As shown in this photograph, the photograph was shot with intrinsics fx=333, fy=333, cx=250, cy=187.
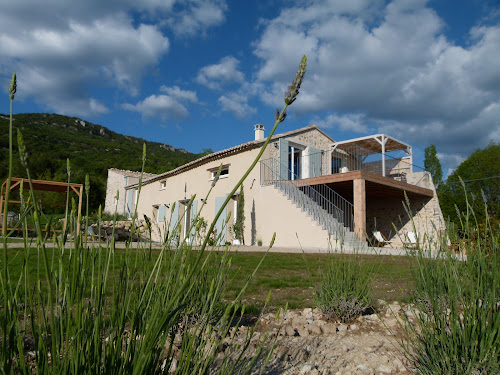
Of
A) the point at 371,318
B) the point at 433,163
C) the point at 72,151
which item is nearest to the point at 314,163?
the point at 371,318

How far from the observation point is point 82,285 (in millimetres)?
836

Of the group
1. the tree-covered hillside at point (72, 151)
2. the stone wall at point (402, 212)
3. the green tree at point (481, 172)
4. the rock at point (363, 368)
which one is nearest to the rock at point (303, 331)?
the rock at point (363, 368)

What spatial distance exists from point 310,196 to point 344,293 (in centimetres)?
945

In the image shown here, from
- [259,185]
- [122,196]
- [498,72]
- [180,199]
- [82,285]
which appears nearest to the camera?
[82,285]

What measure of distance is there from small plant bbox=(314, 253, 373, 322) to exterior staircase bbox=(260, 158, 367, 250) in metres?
7.14

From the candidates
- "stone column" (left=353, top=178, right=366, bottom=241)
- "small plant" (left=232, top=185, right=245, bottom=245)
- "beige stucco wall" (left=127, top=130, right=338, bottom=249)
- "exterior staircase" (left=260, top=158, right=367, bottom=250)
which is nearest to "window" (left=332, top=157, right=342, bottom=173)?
"beige stucco wall" (left=127, top=130, right=338, bottom=249)

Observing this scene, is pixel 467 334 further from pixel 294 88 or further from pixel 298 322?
pixel 294 88

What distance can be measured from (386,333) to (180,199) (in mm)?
15321

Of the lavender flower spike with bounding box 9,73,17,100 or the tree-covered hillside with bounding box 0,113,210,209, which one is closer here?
the lavender flower spike with bounding box 9,73,17,100

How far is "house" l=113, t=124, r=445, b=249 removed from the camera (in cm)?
1091

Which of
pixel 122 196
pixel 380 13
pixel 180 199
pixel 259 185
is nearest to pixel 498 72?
pixel 380 13

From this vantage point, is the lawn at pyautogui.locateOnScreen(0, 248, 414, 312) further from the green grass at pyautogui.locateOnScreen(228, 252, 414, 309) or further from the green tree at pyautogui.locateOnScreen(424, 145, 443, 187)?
the green tree at pyautogui.locateOnScreen(424, 145, 443, 187)

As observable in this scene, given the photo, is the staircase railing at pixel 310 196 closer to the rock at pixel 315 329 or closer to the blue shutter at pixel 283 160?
the blue shutter at pixel 283 160

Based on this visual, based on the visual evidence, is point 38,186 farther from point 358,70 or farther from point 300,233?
point 358,70
